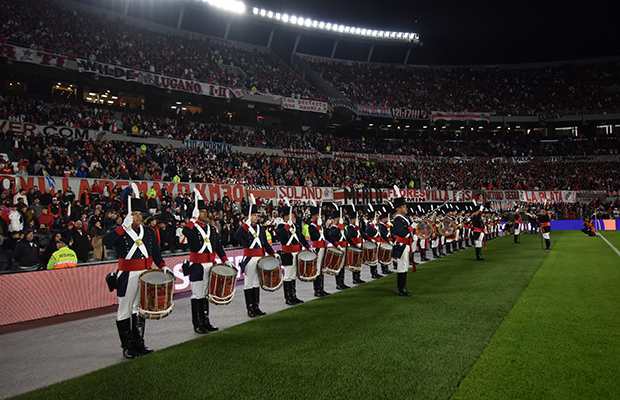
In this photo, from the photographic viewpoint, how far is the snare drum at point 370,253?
436 inches

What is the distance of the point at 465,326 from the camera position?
595 cm

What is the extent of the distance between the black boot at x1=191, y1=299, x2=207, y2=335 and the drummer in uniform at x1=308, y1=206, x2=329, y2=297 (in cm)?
356

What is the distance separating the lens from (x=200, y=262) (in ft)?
21.9

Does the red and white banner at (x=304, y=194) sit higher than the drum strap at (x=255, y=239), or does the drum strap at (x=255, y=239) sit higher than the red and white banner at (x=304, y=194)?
the red and white banner at (x=304, y=194)

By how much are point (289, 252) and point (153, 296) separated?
4004 millimetres

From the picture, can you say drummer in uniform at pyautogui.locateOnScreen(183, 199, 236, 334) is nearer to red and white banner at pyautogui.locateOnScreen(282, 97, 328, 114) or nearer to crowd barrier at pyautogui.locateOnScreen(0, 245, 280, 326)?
crowd barrier at pyautogui.locateOnScreen(0, 245, 280, 326)

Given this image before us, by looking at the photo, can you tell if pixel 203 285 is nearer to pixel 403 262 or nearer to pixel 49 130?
pixel 403 262

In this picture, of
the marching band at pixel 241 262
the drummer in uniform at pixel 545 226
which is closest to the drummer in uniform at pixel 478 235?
the marching band at pixel 241 262

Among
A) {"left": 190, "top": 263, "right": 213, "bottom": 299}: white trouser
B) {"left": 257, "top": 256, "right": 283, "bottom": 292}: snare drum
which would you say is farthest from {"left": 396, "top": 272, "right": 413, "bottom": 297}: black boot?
{"left": 190, "top": 263, "right": 213, "bottom": 299}: white trouser

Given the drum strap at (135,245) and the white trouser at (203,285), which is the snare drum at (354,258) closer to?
the white trouser at (203,285)

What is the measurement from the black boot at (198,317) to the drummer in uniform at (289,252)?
2.55 metres

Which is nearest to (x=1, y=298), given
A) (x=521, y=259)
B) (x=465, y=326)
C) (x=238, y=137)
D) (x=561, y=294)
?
(x=465, y=326)

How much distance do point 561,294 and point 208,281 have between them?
7.27 m

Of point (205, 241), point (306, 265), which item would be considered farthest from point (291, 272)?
point (205, 241)
